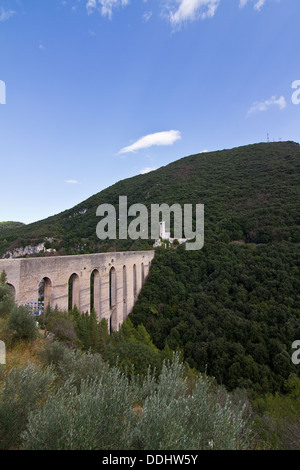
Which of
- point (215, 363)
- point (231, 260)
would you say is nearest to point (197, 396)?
point (215, 363)

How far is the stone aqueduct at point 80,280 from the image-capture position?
708 centimetres

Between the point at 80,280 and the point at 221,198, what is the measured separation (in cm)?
3066

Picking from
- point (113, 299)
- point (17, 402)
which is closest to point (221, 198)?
point (113, 299)

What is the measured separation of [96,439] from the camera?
5.97 ft

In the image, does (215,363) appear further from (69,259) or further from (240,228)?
(240,228)

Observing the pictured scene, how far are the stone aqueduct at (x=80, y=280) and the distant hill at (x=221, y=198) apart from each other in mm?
9439

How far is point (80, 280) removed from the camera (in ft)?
32.1

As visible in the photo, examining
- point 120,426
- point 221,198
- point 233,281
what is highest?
point 221,198

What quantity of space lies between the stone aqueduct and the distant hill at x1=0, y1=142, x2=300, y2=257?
31.0 ft

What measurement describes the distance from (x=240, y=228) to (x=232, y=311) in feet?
47.1

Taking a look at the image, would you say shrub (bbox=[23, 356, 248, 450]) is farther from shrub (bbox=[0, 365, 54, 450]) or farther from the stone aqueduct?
the stone aqueduct

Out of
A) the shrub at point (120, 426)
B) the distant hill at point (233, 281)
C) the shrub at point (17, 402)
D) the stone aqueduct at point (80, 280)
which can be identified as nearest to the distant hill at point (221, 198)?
the distant hill at point (233, 281)

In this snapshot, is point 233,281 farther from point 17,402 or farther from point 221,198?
point 221,198

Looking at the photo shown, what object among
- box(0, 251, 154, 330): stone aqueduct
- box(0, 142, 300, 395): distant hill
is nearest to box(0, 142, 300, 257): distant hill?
box(0, 142, 300, 395): distant hill
